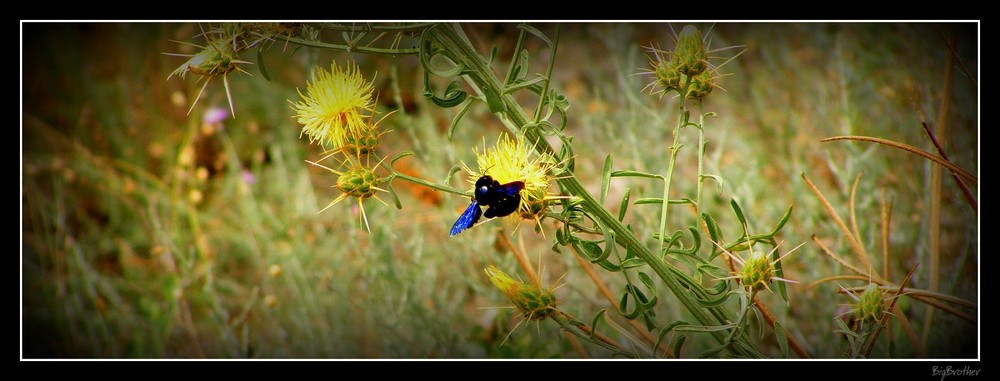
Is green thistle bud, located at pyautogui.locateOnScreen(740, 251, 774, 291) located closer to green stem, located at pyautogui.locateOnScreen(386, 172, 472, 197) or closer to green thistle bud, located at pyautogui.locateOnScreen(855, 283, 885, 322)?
green thistle bud, located at pyautogui.locateOnScreen(855, 283, 885, 322)

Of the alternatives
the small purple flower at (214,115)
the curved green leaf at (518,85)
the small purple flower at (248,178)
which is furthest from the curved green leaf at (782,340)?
the small purple flower at (214,115)

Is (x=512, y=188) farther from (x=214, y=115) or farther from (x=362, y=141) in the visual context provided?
(x=214, y=115)

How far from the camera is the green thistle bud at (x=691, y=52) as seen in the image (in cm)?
67

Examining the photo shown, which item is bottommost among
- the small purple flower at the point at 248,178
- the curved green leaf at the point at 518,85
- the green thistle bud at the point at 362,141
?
the green thistle bud at the point at 362,141

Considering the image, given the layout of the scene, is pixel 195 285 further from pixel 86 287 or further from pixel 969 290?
pixel 969 290

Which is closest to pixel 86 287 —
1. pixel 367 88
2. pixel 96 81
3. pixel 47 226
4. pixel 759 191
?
pixel 47 226

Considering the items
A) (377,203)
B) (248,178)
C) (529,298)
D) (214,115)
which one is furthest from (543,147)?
(214,115)

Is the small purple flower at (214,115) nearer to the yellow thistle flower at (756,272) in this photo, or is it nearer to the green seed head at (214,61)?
the green seed head at (214,61)

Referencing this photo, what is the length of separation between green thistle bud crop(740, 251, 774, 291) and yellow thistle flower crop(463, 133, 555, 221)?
189 millimetres

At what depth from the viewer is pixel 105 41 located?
5.98ft

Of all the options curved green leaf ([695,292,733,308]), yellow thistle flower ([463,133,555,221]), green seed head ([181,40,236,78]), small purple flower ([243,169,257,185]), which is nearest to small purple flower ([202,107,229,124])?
small purple flower ([243,169,257,185])

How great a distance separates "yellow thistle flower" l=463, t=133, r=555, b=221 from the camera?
628mm

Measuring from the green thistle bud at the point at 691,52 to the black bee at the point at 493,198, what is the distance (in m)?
0.20

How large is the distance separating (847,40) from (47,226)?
5.65 ft
